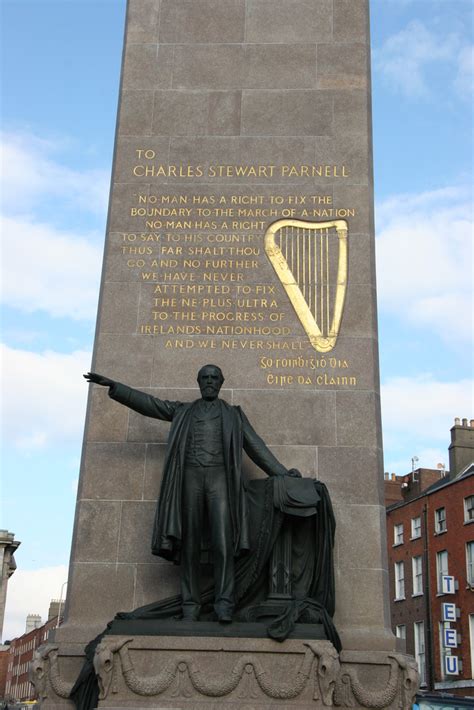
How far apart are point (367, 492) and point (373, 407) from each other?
4.43ft

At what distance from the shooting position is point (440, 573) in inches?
1740

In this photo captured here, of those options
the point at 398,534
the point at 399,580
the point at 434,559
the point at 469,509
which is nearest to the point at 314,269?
the point at 469,509

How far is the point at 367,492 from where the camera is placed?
1354cm

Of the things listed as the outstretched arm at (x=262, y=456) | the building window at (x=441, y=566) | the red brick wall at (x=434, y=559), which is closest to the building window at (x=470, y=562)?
the red brick wall at (x=434, y=559)

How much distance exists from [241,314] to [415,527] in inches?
1384

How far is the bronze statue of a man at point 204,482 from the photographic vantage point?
12.1 metres

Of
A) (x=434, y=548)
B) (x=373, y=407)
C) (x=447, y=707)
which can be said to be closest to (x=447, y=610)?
(x=434, y=548)

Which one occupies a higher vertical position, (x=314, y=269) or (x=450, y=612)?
(x=314, y=269)

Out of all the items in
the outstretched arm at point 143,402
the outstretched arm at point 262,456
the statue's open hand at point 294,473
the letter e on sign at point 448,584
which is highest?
the letter e on sign at point 448,584

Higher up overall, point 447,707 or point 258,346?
point 258,346

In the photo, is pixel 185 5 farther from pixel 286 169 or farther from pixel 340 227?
pixel 340 227

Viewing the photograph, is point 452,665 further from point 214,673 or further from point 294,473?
point 214,673

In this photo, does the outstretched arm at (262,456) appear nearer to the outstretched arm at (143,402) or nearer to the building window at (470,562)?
the outstretched arm at (143,402)

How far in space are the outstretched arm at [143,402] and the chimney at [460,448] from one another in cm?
3517
